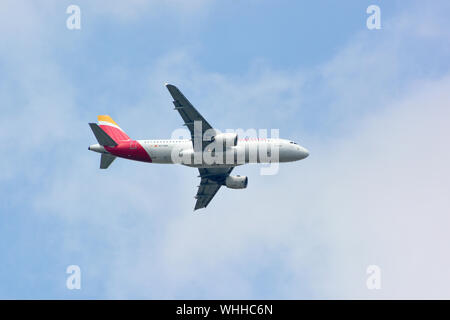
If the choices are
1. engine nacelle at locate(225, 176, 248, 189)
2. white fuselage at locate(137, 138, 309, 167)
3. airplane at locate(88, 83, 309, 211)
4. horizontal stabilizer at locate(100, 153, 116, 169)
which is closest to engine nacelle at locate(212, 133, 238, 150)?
airplane at locate(88, 83, 309, 211)

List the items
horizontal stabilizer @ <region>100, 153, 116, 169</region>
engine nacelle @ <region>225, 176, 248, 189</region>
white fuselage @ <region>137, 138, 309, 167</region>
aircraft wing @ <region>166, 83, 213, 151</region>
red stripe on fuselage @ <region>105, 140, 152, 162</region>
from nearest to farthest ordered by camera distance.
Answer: aircraft wing @ <region>166, 83, 213, 151</region> < white fuselage @ <region>137, 138, 309, 167</region> < red stripe on fuselage @ <region>105, 140, 152, 162</region> < horizontal stabilizer @ <region>100, 153, 116, 169</region> < engine nacelle @ <region>225, 176, 248, 189</region>

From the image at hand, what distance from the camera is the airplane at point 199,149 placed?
8288 centimetres

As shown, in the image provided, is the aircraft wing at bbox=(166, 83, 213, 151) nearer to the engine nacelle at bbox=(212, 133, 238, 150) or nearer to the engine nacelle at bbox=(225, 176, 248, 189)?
the engine nacelle at bbox=(212, 133, 238, 150)

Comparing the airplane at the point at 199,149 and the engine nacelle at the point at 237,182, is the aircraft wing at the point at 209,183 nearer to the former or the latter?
the engine nacelle at the point at 237,182

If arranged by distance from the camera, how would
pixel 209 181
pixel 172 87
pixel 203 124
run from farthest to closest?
pixel 209 181, pixel 203 124, pixel 172 87

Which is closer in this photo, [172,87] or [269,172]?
[172,87]

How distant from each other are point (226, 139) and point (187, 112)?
20.6 ft

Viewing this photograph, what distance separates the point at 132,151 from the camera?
8606 centimetres

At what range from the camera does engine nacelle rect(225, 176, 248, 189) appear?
92062 millimetres

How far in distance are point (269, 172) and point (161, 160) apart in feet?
45.1

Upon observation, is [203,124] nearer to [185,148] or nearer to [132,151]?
[185,148]

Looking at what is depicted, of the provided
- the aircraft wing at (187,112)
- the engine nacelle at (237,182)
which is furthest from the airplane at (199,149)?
the engine nacelle at (237,182)

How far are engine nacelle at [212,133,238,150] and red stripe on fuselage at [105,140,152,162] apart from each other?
30.8ft

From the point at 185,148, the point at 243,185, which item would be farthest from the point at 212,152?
the point at 243,185
